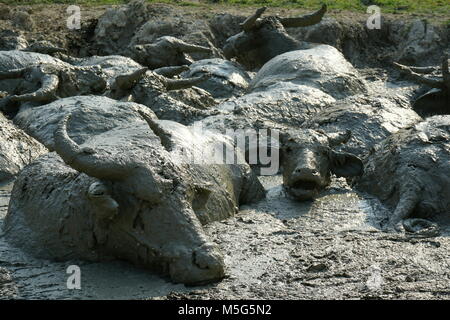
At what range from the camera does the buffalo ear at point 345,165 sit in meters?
9.02

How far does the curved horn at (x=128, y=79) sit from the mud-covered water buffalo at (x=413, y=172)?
11.8 ft

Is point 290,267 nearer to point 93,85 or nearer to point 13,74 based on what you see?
point 93,85

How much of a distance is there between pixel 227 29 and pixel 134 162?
40.7 feet

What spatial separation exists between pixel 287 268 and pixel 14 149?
4.19 metres

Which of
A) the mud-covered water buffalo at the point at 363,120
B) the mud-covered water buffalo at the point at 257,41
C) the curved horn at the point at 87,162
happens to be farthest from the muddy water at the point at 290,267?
the mud-covered water buffalo at the point at 257,41

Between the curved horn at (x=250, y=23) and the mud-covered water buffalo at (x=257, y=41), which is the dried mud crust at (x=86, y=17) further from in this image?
the curved horn at (x=250, y=23)

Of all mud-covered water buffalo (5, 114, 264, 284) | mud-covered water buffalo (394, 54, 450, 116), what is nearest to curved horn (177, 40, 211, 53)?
mud-covered water buffalo (394, 54, 450, 116)

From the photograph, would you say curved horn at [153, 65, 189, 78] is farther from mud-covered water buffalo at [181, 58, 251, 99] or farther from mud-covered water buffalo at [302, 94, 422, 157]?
mud-covered water buffalo at [302, 94, 422, 157]

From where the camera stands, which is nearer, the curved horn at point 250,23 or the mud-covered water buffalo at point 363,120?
the mud-covered water buffalo at point 363,120

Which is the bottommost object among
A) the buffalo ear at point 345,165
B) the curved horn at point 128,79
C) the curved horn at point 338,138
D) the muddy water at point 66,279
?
the muddy water at point 66,279

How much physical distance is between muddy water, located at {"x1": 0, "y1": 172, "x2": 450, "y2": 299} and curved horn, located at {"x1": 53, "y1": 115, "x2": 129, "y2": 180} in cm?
71

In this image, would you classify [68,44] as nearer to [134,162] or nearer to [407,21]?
[407,21]

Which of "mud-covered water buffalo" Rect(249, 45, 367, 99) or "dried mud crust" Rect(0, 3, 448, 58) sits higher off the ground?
"dried mud crust" Rect(0, 3, 448, 58)

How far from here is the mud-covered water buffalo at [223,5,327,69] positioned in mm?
15828
